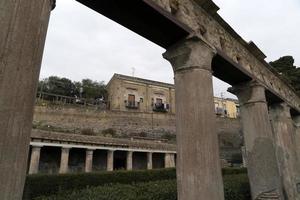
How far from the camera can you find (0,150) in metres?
1.60

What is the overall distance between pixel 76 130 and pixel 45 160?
19.3 feet

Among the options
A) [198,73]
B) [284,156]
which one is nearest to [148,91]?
[284,156]

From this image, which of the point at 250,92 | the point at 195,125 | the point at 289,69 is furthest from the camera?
the point at 289,69

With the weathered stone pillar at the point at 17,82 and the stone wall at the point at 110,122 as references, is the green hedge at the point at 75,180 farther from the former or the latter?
the stone wall at the point at 110,122

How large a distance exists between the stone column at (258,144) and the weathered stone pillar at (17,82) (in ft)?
16.9

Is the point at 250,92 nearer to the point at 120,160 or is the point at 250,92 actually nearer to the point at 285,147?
the point at 285,147

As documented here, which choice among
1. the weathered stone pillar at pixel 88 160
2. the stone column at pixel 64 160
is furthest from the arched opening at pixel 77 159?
the stone column at pixel 64 160

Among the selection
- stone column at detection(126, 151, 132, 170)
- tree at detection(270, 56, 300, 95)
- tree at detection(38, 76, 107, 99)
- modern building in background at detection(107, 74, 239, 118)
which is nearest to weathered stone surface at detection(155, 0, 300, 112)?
tree at detection(270, 56, 300, 95)

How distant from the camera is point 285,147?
25.3ft

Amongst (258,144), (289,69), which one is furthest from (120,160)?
(258,144)

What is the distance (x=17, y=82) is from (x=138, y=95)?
33484 millimetres

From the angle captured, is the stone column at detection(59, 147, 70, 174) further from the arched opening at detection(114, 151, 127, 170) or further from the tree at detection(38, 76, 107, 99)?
the tree at detection(38, 76, 107, 99)

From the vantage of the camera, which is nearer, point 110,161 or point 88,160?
point 88,160

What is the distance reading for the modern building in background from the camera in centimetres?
3378
